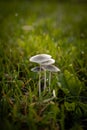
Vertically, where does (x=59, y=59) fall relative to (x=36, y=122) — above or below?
above

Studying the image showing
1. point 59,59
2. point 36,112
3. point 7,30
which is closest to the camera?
point 36,112

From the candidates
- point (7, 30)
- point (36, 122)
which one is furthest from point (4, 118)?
point (7, 30)

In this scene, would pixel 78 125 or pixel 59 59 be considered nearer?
pixel 78 125

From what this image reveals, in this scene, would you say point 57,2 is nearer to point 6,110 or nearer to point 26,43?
point 26,43

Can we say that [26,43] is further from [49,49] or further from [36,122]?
[36,122]

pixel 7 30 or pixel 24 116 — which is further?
pixel 7 30

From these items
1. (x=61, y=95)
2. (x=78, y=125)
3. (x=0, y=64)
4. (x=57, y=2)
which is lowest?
(x=78, y=125)

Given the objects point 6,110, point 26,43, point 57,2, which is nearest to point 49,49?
point 26,43

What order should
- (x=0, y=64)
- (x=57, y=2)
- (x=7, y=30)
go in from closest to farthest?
(x=0, y=64) < (x=7, y=30) < (x=57, y=2)

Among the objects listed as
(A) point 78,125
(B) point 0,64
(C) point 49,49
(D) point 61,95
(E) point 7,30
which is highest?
(E) point 7,30
